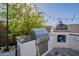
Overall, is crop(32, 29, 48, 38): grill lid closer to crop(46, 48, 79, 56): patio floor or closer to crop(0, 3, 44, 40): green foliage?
crop(0, 3, 44, 40): green foliage

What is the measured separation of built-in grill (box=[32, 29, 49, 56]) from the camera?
6.80ft

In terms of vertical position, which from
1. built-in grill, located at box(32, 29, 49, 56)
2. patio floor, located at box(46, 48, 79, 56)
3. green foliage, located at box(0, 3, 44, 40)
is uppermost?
green foliage, located at box(0, 3, 44, 40)

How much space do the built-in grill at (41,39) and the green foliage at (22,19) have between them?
6cm

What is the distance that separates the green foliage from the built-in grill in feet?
0.20

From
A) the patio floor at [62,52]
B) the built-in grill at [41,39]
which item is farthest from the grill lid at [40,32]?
the patio floor at [62,52]

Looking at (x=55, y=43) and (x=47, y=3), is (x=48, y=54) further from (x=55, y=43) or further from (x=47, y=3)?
(x=47, y=3)

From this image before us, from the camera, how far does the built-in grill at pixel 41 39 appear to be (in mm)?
2072

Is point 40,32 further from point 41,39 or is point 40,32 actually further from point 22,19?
point 22,19

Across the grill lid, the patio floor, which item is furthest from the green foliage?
the patio floor

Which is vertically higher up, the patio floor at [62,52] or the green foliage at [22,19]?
the green foliage at [22,19]

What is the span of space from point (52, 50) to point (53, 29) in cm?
26

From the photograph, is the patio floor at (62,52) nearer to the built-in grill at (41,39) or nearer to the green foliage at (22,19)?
the built-in grill at (41,39)

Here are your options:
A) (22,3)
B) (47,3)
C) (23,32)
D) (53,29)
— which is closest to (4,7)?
(22,3)

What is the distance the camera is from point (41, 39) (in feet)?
6.88
